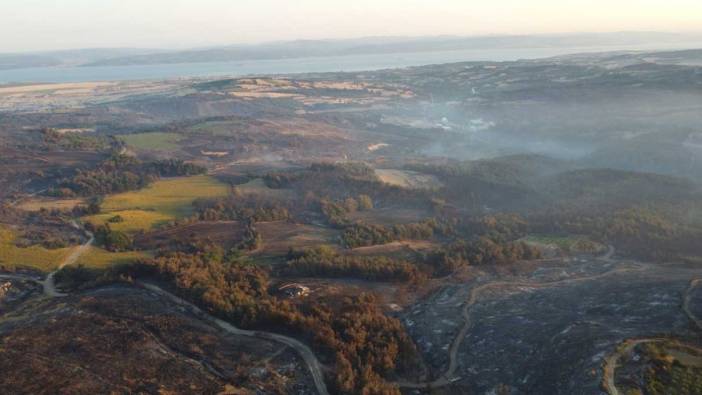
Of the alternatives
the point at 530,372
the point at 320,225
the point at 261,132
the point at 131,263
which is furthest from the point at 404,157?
the point at 530,372

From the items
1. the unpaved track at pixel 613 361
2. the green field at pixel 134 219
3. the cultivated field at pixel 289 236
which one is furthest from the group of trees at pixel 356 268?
A: the green field at pixel 134 219

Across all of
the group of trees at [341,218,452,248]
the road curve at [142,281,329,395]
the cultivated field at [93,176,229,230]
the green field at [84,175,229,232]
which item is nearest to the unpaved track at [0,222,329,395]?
the road curve at [142,281,329,395]

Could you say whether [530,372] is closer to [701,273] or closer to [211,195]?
[701,273]

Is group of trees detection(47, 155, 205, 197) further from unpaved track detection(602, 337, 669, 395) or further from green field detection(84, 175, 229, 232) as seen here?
unpaved track detection(602, 337, 669, 395)

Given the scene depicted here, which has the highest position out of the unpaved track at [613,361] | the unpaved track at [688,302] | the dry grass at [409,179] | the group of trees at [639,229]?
the unpaved track at [613,361]

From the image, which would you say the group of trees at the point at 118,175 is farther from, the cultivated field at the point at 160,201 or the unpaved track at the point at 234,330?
the unpaved track at the point at 234,330
